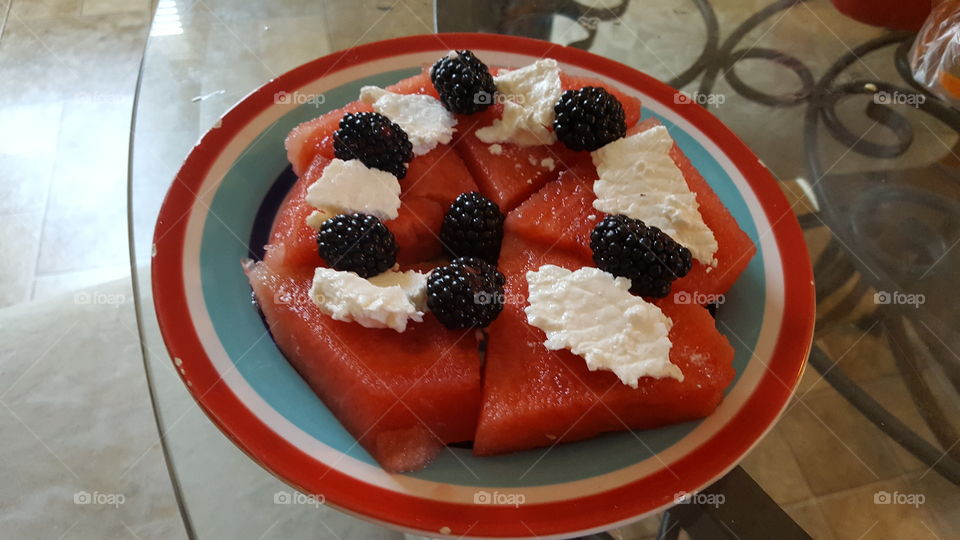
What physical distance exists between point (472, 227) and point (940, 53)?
1364 millimetres

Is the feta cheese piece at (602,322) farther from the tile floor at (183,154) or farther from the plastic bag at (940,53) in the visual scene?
the plastic bag at (940,53)

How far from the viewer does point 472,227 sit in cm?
129

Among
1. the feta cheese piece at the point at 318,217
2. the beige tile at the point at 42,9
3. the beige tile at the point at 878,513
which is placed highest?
the feta cheese piece at the point at 318,217

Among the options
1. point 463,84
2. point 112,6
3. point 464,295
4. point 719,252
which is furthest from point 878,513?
point 112,6

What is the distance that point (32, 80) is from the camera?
2.97 m

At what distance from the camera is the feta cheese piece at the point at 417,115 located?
4.54 feet

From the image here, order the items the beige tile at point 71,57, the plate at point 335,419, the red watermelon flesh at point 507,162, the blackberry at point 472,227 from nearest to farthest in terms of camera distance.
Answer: the plate at point 335,419, the blackberry at point 472,227, the red watermelon flesh at point 507,162, the beige tile at point 71,57

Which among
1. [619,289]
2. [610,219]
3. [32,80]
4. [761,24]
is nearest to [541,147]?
[610,219]

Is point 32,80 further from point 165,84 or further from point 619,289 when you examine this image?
point 619,289

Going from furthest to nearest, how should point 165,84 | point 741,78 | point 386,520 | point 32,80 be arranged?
point 32,80 < point 741,78 < point 165,84 < point 386,520

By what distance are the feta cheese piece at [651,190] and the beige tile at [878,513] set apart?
59 cm

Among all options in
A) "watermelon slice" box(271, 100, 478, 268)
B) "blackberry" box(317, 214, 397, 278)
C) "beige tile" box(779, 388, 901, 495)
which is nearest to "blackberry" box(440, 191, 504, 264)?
"watermelon slice" box(271, 100, 478, 268)

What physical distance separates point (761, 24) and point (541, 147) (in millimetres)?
1020

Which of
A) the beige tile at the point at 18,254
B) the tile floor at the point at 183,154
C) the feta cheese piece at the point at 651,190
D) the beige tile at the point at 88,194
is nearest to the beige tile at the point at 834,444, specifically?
the tile floor at the point at 183,154
